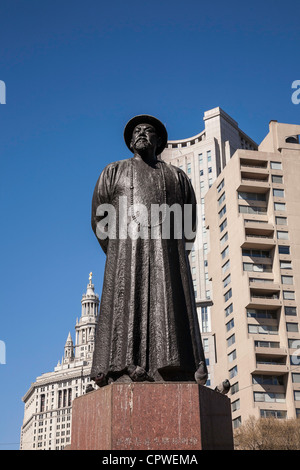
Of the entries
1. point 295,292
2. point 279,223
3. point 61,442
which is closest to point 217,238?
point 279,223

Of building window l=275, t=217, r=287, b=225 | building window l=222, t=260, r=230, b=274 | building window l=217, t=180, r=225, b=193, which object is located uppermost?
building window l=217, t=180, r=225, b=193

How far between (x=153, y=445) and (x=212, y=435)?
0.82 m

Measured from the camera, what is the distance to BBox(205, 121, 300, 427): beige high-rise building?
197ft

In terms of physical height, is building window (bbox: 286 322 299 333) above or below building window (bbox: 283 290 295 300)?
below

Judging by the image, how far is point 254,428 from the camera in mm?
49906

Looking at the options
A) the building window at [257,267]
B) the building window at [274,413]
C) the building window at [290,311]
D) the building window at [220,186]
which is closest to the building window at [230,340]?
the building window at [290,311]

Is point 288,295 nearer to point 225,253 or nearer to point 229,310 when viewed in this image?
point 229,310

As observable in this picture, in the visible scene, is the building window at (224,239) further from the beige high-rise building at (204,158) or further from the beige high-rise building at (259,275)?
the beige high-rise building at (204,158)

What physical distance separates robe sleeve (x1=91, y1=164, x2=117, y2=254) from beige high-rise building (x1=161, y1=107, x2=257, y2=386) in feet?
352

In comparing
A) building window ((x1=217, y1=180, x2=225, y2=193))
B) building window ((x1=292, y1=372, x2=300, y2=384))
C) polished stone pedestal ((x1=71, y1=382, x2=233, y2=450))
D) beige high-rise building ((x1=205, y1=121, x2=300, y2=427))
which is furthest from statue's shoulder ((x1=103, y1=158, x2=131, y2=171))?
building window ((x1=217, y1=180, x2=225, y2=193))

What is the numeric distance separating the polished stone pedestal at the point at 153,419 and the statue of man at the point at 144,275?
0.44 m

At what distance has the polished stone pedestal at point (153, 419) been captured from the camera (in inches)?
264

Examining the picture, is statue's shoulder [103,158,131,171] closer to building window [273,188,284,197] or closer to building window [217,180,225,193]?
building window [273,188,284,197]
